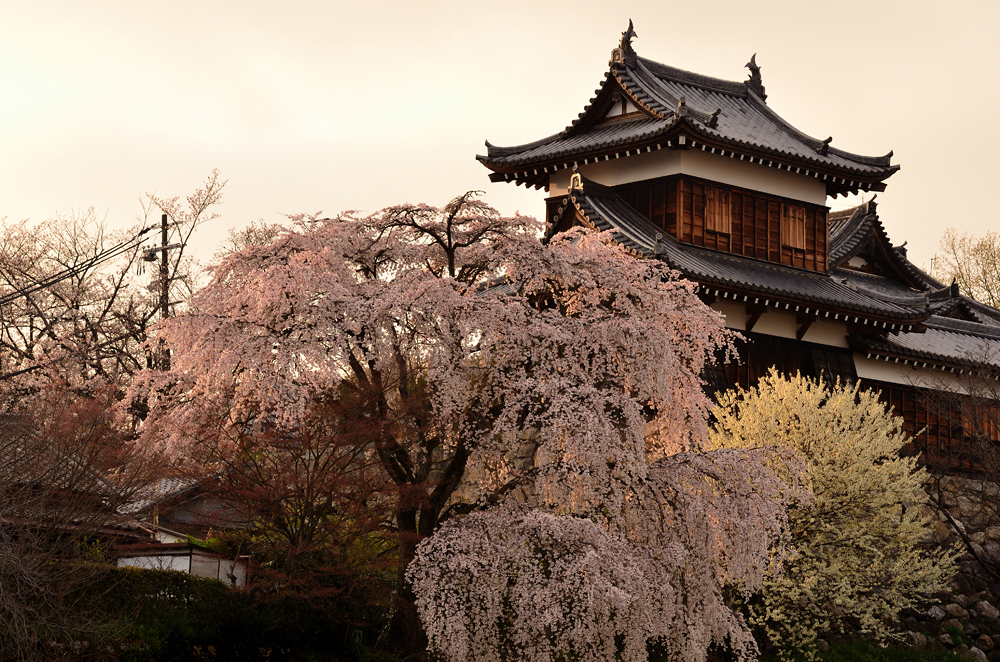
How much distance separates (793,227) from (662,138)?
4756mm

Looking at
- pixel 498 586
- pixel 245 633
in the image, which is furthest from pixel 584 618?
pixel 245 633

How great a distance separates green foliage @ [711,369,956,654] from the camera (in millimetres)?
20094

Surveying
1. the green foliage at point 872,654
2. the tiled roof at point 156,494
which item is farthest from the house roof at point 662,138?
the tiled roof at point 156,494

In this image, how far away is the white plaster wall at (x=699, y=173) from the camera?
2655cm

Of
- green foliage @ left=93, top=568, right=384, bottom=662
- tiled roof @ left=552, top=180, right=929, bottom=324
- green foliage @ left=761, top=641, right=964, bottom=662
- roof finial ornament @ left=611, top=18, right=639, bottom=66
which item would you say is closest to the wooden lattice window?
tiled roof @ left=552, top=180, right=929, bottom=324

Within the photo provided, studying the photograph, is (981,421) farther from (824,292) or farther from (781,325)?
(781,325)

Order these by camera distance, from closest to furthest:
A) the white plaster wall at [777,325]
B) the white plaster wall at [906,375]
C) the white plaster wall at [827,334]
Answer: the white plaster wall at [777,325], the white plaster wall at [827,334], the white plaster wall at [906,375]

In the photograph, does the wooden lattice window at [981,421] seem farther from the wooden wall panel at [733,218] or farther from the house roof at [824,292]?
the wooden wall panel at [733,218]

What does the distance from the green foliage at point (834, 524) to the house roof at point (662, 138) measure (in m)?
7.21

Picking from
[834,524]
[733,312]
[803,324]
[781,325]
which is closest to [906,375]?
[803,324]

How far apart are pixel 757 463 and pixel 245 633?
27.0 feet

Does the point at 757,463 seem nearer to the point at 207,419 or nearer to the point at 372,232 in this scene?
the point at 372,232

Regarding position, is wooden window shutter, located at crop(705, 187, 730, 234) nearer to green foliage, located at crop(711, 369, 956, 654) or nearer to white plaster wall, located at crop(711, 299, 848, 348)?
white plaster wall, located at crop(711, 299, 848, 348)

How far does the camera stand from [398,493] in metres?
15.7
